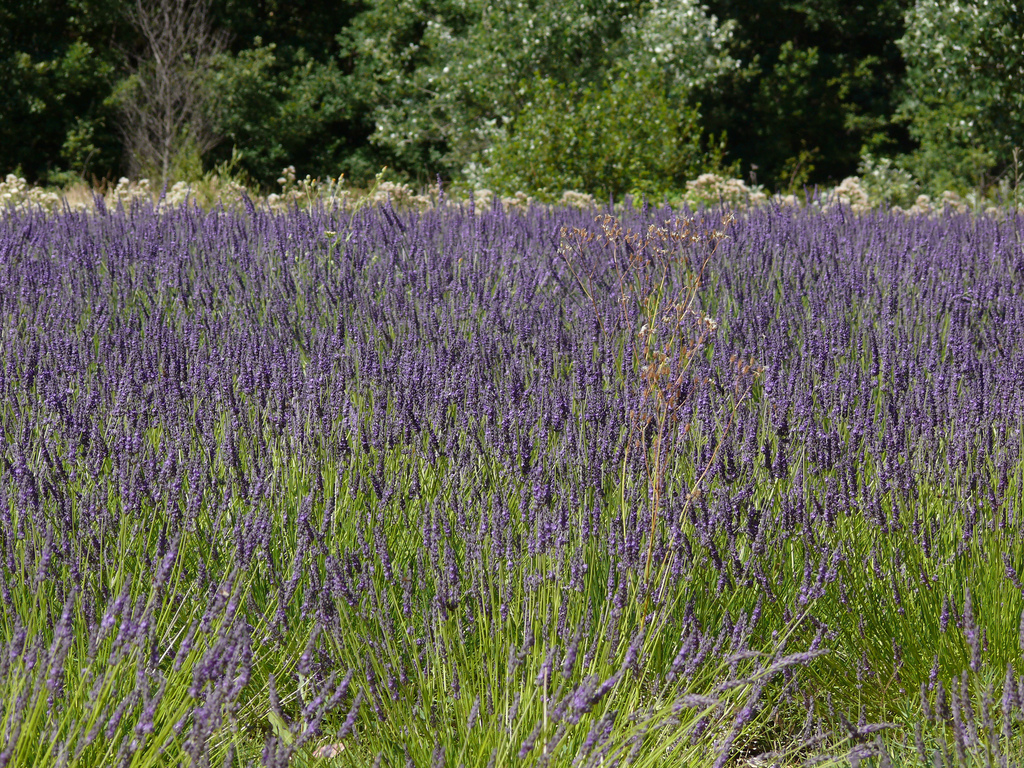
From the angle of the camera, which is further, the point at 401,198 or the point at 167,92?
the point at 167,92

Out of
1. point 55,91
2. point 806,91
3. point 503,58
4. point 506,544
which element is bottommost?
point 506,544

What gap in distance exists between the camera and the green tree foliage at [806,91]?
2222 centimetres

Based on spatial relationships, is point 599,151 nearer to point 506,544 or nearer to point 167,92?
point 506,544

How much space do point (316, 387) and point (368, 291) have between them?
169cm

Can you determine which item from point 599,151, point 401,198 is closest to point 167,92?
point 599,151

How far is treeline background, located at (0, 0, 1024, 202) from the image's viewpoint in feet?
38.7

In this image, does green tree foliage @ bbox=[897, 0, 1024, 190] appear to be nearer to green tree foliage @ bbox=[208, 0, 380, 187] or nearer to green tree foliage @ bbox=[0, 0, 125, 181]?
green tree foliage @ bbox=[208, 0, 380, 187]

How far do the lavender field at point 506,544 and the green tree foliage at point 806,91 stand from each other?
64.9ft

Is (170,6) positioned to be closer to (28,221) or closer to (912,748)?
(28,221)

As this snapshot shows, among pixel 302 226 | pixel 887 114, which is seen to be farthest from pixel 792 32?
pixel 302 226

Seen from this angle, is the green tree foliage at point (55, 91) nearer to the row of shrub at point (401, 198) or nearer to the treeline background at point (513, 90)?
the treeline background at point (513, 90)

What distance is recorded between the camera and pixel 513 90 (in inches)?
640

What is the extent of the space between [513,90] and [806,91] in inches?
354

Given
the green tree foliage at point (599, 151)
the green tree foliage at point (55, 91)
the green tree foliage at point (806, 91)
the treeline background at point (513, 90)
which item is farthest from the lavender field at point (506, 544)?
the green tree foliage at point (806, 91)
